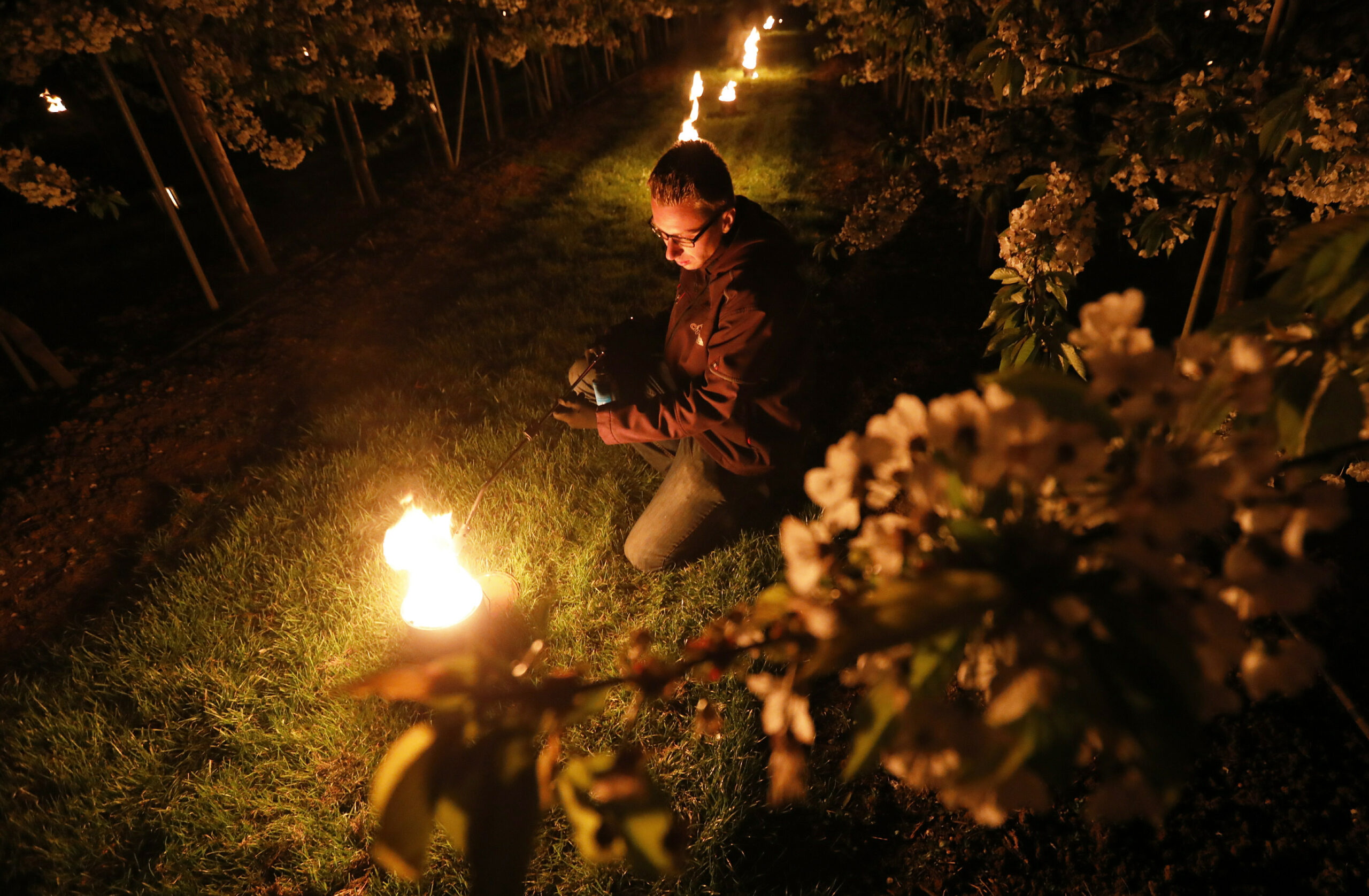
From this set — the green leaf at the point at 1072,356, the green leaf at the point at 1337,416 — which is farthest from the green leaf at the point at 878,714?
the green leaf at the point at 1072,356

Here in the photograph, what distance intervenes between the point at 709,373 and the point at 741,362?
0.17 meters

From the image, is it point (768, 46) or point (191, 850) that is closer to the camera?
point (191, 850)

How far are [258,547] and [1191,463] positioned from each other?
3860mm

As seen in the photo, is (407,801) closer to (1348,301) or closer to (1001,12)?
(1348,301)

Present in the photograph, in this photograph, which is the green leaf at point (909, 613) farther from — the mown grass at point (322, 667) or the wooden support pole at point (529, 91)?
the wooden support pole at point (529, 91)

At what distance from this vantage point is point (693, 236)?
2.65 meters

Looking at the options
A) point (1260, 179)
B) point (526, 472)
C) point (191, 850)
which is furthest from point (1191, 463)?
point (526, 472)

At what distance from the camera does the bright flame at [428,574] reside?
2.53 m

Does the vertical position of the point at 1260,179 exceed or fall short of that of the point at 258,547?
it exceeds it

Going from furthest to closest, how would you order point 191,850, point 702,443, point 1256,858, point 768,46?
point 768,46
point 702,443
point 191,850
point 1256,858

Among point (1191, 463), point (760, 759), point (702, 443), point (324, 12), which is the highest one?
point (324, 12)

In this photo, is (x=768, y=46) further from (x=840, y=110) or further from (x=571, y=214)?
(x=571, y=214)

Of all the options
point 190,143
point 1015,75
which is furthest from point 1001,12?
point 190,143

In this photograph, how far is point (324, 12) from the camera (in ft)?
21.8
